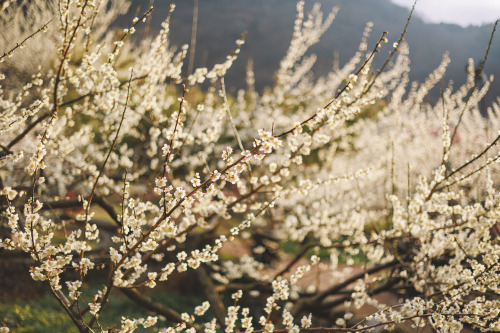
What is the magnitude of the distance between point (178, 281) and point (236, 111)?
244 inches

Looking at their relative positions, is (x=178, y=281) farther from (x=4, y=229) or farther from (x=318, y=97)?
(x=318, y=97)

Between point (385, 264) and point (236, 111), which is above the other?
point (236, 111)

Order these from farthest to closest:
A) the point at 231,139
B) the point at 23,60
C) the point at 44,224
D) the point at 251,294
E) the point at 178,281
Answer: the point at 231,139
the point at 23,60
the point at 178,281
the point at 251,294
the point at 44,224

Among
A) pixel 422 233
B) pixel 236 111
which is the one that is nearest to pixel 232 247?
pixel 236 111

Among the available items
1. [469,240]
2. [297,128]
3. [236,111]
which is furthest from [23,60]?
[469,240]

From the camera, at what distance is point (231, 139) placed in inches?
332

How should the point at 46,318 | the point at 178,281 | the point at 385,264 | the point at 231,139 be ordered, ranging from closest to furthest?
the point at 46,318 < the point at 385,264 < the point at 178,281 < the point at 231,139

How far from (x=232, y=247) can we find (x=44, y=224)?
275 inches

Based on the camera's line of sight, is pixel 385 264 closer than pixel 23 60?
Yes

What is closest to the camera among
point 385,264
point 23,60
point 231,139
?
point 385,264

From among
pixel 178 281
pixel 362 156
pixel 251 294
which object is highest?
pixel 362 156

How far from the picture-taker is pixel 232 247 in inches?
338

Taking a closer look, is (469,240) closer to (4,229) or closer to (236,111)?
(4,229)

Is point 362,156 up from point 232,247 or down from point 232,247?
up
